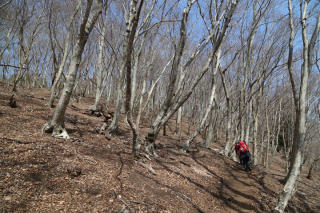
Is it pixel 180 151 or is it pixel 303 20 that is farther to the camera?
pixel 180 151

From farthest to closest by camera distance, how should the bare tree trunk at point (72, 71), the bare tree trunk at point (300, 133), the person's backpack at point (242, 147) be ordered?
1. the person's backpack at point (242, 147)
2. the bare tree trunk at point (72, 71)
3. the bare tree trunk at point (300, 133)

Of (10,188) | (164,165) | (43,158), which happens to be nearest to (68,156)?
(43,158)

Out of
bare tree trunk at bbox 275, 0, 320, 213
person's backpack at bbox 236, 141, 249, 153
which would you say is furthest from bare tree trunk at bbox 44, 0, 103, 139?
person's backpack at bbox 236, 141, 249, 153

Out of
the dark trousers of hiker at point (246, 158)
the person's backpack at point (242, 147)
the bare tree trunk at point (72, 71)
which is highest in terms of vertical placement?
the bare tree trunk at point (72, 71)

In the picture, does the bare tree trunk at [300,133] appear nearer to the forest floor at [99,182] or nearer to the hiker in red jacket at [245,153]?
the forest floor at [99,182]

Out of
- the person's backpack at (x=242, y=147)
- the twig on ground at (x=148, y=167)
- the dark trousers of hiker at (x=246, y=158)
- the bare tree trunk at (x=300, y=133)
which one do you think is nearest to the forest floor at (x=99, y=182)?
the twig on ground at (x=148, y=167)

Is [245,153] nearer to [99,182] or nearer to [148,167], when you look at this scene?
[148,167]

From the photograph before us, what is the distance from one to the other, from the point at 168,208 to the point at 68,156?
2.37 meters

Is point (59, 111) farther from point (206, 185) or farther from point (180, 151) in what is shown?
point (180, 151)

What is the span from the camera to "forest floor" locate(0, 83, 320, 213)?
2701 millimetres

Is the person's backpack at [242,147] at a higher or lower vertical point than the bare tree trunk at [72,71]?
lower

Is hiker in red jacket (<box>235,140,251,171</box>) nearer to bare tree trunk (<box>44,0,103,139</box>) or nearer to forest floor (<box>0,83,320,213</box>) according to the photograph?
forest floor (<box>0,83,320,213</box>)

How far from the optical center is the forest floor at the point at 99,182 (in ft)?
8.86

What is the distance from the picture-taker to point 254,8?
9.26 metres
